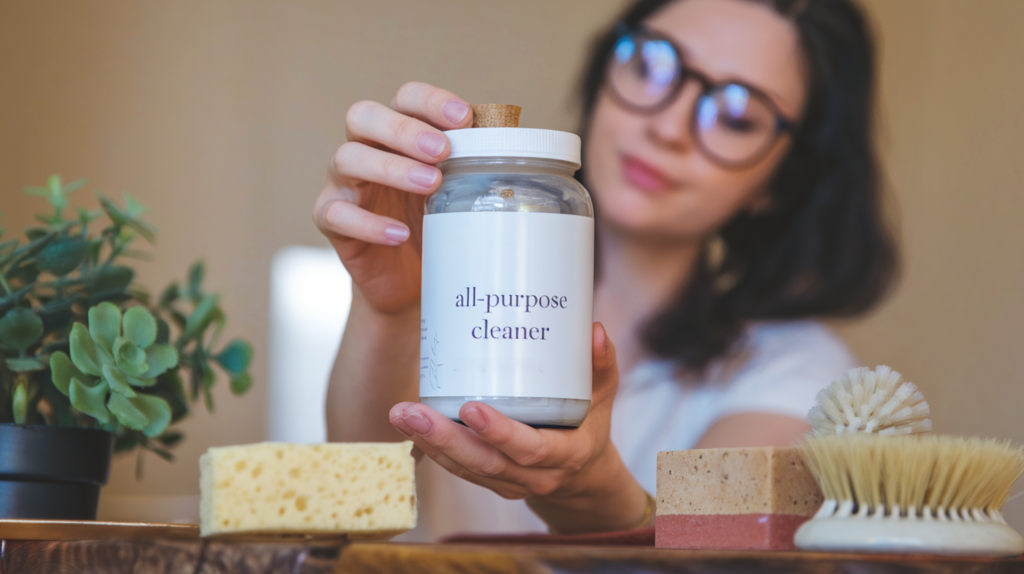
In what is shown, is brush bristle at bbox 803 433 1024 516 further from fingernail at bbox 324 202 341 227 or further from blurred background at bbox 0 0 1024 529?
blurred background at bbox 0 0 1024 529

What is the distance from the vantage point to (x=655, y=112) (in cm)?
112

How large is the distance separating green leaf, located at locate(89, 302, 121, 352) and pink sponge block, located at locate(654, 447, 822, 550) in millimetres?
378

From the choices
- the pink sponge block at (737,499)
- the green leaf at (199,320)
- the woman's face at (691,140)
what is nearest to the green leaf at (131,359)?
the green leaf at (199,320)

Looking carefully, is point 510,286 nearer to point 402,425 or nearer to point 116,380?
point 402,425

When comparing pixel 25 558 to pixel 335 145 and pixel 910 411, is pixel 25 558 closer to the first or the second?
pixel 910 411

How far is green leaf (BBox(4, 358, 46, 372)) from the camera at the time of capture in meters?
0.54

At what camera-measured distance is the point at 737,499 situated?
36 cm

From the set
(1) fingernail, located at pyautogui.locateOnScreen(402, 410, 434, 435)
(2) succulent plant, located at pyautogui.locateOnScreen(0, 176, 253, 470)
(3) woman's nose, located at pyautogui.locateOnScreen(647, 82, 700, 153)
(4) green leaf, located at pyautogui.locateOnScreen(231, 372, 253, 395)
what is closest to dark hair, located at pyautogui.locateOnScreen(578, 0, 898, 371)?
(3) woman's nose, located at pyautogui.locateOnScreen(647, 82, 700, 153)

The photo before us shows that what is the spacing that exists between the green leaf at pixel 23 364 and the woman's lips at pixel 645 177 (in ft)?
2.55

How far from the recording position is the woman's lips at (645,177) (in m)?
1.13

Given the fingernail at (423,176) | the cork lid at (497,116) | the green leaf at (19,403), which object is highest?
the cork lid at (497,116)

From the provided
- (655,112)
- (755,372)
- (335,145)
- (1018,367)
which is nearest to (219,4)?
(335,145)

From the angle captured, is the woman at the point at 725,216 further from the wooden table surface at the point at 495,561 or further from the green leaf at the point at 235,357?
the wooden table surface at the point at 495,561

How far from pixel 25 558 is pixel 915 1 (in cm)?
131
